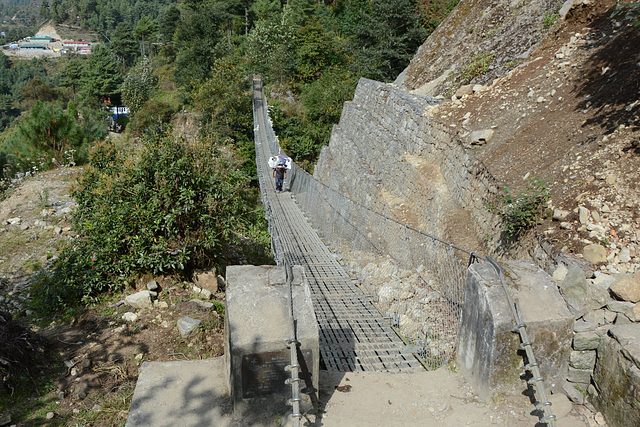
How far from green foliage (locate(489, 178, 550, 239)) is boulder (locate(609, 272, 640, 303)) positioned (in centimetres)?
118

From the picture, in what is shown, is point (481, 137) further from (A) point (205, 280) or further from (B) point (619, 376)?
(B) point (619, 376)

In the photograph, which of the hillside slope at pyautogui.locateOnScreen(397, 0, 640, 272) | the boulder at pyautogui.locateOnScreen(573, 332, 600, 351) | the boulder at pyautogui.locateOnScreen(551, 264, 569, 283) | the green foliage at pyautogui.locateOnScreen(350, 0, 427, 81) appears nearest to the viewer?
the boulder at pyautogui.locateOnScreen(573, 332, 600, 351)

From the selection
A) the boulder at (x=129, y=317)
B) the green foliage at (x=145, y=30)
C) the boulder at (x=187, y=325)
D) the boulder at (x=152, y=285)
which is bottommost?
the boulder at (x=129, y=317)

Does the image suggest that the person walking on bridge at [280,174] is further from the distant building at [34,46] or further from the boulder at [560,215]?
the distant building at [34,46]

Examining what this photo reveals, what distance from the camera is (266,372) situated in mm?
2176

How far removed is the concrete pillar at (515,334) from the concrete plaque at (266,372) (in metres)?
0.87

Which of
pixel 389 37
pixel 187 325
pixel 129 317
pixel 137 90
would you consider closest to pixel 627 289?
pixel 187 325

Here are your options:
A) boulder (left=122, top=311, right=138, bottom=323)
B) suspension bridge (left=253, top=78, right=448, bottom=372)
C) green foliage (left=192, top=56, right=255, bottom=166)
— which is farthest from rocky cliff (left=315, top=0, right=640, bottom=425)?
green foliage (left=192, top=56, right=255, bottom=166)

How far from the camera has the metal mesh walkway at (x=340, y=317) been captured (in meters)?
2.96

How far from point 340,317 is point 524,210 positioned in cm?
180

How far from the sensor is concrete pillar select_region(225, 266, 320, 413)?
2.14m

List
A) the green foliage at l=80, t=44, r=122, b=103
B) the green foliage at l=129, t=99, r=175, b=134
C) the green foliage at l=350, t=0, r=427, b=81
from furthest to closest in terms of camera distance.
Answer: the green foliage at l=80, t=44, r=122, b=103
the green foliage at l=129, t=99, r=175, b=134
the green foliage at l=350, t=0, r=427, b=81

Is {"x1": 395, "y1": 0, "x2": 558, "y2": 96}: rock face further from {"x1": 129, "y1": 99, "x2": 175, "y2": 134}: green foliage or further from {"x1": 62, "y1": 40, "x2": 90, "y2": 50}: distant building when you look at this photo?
{"x1": 62, "y1": 40, "x2": 90, "y2": 50}: distant building

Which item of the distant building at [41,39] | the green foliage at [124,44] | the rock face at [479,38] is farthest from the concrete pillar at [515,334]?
the distant building at [41,39]
